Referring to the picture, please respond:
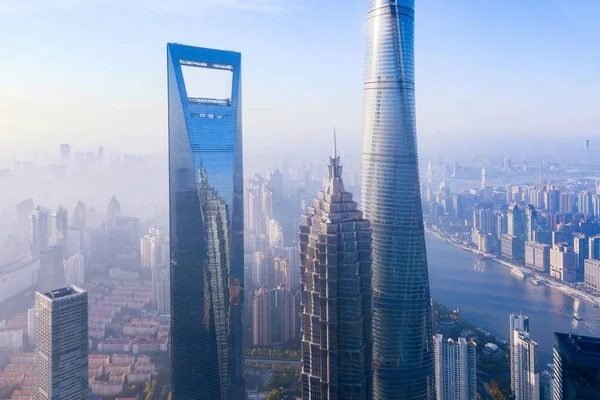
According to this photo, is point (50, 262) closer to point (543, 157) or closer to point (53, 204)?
point (53, 204)

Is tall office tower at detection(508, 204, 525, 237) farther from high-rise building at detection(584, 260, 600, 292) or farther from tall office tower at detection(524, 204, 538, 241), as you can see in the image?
high-rise building at detection(584, 260, 600, 292)

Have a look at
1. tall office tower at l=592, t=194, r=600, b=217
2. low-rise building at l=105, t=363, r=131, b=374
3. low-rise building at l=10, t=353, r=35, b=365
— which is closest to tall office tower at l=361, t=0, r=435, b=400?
low-rise building at l=105, t=363, r=131, b=374

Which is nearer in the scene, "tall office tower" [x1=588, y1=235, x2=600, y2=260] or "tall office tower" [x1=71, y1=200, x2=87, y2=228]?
"tall office tower" [x1=71, y1=200, x2=87, y2=228]

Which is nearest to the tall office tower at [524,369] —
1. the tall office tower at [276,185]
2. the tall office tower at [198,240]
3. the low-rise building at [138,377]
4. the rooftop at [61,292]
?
the tall office tower at [198,240]

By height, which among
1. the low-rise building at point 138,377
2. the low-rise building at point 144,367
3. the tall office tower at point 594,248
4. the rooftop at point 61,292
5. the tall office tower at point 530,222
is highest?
the tall office tower at point 530,222

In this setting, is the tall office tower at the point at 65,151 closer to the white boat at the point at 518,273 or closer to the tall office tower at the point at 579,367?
the tall office tower at the point at 579,367

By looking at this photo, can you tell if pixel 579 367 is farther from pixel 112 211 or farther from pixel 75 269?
pixel 75 269
